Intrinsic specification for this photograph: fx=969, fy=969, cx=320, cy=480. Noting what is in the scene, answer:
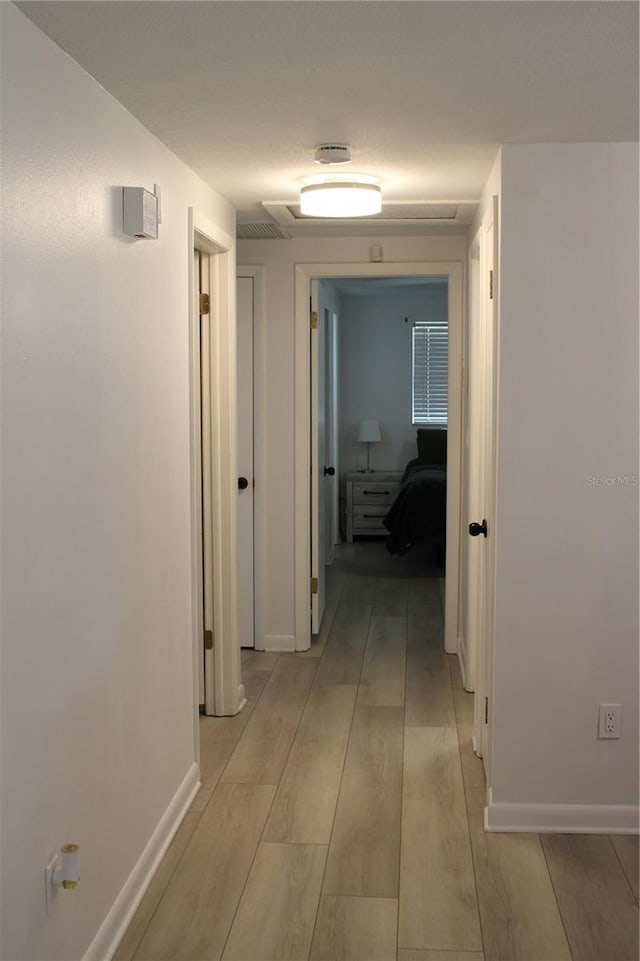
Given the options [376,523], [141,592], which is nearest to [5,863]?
[141,592]

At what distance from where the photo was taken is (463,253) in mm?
5031

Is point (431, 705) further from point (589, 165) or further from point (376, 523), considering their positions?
point (376, 523)

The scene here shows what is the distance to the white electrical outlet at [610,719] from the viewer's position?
323 centimetres

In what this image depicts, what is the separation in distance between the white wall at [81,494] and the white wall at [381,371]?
6175 millimetres

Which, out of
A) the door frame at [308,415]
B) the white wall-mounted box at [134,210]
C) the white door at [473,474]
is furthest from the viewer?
the door frame at [308,415]

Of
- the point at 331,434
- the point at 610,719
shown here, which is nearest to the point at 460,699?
the point at 610,719

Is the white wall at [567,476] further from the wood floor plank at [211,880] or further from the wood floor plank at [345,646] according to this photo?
the wood floor plank at [345,646]

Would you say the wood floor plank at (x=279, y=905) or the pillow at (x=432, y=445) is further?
the pillow at (x=432, y=445)

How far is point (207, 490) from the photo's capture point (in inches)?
166

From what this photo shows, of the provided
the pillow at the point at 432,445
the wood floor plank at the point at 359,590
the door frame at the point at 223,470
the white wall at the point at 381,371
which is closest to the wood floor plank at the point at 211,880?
the door frame at the point at 223,470

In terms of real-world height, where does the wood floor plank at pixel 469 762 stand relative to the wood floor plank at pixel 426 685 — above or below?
below

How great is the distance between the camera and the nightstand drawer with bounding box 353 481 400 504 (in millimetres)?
8867

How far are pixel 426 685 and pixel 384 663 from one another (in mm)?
409

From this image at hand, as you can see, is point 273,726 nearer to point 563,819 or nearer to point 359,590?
point 563,819
